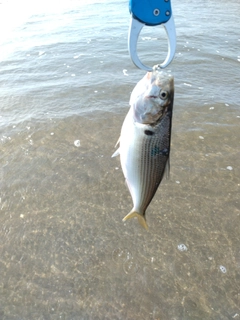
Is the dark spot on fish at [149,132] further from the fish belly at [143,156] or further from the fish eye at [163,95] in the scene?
the fish eye at [163,95]

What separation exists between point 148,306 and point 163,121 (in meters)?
1.85

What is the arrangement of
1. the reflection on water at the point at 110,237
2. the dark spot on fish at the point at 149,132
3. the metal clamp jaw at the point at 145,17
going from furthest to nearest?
the reflection on water at the point at 110,237, the dark spot on fish at the point at 149,132, the metal clamp jaw at the point at 145,17

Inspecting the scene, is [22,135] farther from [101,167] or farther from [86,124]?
[101,167]

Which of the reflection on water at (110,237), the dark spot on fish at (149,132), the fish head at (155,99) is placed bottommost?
the reflection on water at (110,237)

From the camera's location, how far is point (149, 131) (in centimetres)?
193

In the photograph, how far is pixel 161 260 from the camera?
312cm

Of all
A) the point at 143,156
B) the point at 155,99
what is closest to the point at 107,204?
the point at 143,156

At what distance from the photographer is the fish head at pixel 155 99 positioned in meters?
1.89

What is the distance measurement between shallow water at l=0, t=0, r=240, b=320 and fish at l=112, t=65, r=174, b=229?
54.9 inches

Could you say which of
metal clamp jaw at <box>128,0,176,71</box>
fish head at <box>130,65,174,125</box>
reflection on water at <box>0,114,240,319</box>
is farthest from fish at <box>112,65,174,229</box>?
reflection on water at <box>0,114,240,319</box>

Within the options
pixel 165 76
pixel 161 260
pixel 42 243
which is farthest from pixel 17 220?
pixel 165 76

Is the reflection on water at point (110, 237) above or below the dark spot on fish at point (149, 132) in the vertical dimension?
below

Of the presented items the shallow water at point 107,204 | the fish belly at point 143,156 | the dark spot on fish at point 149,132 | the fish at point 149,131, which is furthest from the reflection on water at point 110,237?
the dark spot on fish at point 149,132

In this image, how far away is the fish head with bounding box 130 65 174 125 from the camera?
6.21 ft
